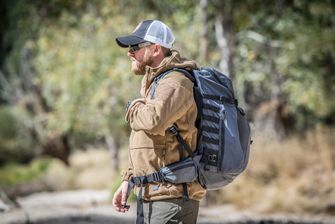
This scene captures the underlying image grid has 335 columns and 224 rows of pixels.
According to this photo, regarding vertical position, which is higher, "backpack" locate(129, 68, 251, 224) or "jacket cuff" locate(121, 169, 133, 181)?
"backpack" locate(129, 68, 251, 224)

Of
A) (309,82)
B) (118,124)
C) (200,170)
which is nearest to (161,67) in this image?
(200,170)

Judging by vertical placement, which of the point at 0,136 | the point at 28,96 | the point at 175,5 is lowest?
the point at 0,136

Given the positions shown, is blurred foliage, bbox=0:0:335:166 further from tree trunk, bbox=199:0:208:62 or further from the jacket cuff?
the jacket cuff

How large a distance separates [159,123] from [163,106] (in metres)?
0.08

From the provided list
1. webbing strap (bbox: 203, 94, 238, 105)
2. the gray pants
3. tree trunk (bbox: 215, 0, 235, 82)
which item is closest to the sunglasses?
webbing strap (bbox: 203, 94, 238, 105)

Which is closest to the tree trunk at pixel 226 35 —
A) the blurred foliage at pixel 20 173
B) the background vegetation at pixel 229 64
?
the background vegetation at pixel 229 64

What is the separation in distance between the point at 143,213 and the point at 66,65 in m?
15.5

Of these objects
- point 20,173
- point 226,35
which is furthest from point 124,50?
point 20,173

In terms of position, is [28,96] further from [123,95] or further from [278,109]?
[123,95]

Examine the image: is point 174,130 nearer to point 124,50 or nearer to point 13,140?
point 124,50

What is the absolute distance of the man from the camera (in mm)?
3256

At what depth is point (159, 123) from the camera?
3207mm

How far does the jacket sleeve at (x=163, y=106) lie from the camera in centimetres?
322

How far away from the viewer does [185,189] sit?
11.1 ft
